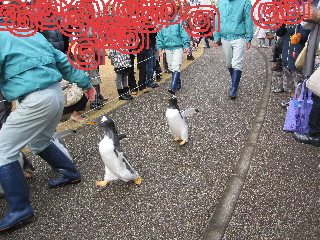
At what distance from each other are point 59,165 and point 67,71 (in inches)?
38.8

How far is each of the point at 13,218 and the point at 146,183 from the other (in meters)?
1.28

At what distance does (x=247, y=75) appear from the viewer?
7.21 meters

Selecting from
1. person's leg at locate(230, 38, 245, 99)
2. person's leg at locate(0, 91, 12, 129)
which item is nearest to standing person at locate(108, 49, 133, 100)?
person's leg at locate(230, 38, 245, 99)

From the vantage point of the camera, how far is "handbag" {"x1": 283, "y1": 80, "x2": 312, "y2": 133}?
361 centimetres

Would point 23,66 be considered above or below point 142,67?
above

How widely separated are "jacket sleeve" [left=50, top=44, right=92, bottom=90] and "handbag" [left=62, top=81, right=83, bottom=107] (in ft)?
6.79

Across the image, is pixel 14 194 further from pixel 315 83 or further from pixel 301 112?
pixel 301 112

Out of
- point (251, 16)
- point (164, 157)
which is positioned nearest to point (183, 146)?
point (164, 157)

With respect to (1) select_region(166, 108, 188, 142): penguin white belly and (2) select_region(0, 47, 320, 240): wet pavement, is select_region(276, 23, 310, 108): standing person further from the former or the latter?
(1) select_region(166, 108, 188, 142): penguin white belly

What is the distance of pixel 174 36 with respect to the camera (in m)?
6.06

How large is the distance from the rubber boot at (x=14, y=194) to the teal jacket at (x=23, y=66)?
2.03 feet

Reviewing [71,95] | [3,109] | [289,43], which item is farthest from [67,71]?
[289,43]

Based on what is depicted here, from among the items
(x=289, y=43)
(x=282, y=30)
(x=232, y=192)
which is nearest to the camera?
(x=232, y=192)

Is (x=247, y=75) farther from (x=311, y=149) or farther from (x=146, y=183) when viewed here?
(x=146, y=183)
